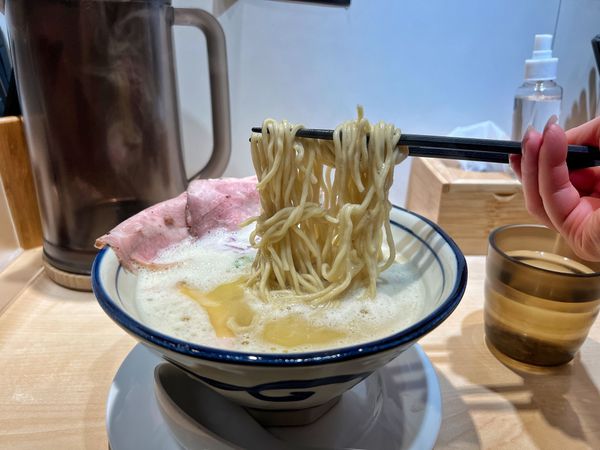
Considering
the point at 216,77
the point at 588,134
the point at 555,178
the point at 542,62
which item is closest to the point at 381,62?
the point at 542,62

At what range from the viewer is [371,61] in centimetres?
149

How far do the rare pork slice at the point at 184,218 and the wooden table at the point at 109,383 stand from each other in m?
0.23

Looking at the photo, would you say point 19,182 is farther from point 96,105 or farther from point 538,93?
point 538,93

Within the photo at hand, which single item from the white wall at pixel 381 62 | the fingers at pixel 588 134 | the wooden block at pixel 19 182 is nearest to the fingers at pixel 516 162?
the fingers at pixel 588 134

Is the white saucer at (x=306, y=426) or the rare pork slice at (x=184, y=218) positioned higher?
the rare pork slice at (x=184, y=218)

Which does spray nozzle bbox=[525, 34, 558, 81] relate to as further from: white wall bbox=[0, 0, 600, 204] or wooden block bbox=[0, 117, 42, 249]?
wooden block bbox=[0, 117, 42, 249]

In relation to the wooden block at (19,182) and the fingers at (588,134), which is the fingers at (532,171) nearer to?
the fingers at (588,134)

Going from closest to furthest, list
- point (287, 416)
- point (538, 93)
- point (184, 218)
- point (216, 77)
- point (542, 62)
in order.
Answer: point (287, 416) → point (184, 218) → point (216, 77) → point (542, 62) → point (538, 93)

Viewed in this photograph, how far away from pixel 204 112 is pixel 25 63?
2.01 ft

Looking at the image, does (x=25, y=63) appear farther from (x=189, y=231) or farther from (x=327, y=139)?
(x=327, y=139)

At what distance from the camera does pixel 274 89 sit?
4.93ft

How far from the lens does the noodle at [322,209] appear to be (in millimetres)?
717

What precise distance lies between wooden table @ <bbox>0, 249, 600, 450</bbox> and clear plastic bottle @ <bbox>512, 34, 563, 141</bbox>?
753 mm

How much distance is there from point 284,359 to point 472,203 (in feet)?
3.39
